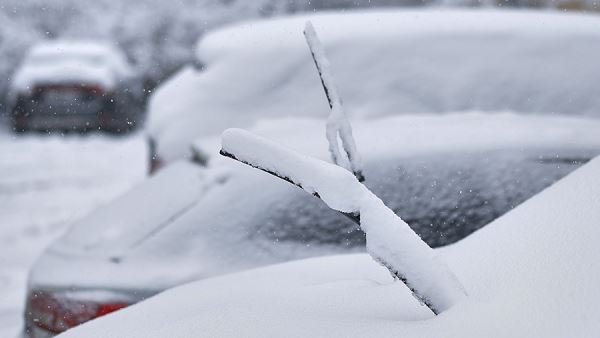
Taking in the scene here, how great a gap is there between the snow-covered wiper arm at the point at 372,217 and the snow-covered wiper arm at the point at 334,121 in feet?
1.02

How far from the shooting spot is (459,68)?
12.4ft

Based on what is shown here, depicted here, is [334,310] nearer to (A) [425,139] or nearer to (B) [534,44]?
(A) [425,139]

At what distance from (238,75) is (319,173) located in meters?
2.26

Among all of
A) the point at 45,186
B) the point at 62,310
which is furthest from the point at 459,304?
the point at 45,186

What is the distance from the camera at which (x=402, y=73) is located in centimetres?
382

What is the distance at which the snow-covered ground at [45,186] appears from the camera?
5.93 metres

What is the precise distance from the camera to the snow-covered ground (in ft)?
19.5

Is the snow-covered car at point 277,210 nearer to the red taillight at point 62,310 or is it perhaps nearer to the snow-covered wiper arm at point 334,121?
the red taillight at point 62,310

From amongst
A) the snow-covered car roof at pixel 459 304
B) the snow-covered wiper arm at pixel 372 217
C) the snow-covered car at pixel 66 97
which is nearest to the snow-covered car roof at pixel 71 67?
the snow-covered car at pixel 66 97

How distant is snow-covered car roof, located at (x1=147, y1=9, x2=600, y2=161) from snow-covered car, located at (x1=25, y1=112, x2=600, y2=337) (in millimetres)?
187

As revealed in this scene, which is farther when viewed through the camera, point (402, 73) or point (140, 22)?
point (140, 22)

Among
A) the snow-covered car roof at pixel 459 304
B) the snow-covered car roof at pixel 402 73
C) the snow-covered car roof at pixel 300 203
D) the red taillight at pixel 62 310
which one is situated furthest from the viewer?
the snow-covered car roof at pixel 402 73

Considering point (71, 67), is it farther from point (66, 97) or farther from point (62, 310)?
point (62, 310)

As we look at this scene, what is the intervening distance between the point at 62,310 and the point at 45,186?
6722 mm
